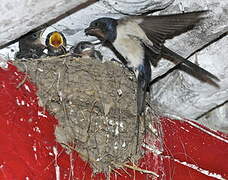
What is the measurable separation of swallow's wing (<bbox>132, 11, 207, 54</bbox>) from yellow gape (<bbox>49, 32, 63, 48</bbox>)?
415 mm

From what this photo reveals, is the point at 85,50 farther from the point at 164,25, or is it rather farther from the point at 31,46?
the point at 164,25

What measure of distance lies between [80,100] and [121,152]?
1.07ft

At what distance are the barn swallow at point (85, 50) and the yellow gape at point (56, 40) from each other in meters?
0.09

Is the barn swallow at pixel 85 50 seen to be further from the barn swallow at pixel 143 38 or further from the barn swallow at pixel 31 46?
the barn swallow at pixel 31 46

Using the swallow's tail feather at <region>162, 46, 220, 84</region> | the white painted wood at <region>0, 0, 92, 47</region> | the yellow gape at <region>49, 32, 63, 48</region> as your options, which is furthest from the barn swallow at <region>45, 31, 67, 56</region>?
the white painted wood at <region>0, 0, 92, 47</region>

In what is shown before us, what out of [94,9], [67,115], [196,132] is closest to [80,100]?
[67,115]

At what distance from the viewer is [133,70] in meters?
3.42

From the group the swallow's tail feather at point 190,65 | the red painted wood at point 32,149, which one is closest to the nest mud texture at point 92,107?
the red painted wood at point 32,149

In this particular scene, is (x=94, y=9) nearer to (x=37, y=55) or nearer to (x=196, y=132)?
(x=37, y=55)

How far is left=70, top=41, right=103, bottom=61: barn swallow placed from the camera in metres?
3.28

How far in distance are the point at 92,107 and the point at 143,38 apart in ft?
1.72

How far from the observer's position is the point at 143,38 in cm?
327

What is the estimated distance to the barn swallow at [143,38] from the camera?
9.80ft

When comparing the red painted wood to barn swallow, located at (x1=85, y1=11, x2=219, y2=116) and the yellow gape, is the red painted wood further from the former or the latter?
the yellow gape
